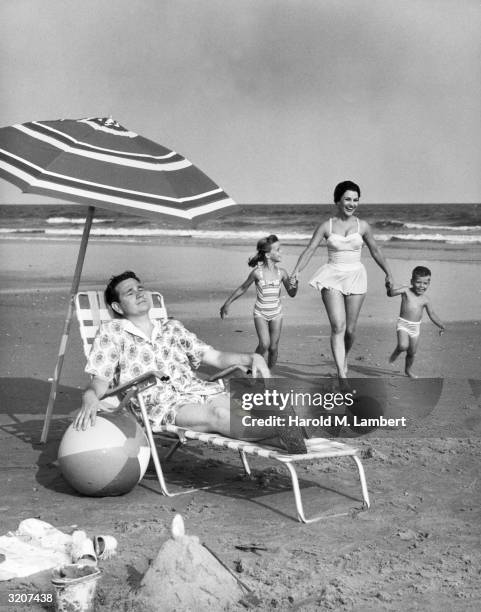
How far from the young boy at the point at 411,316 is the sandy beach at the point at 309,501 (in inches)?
9.5

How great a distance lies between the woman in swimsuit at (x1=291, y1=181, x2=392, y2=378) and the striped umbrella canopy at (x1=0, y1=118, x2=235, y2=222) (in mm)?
1802

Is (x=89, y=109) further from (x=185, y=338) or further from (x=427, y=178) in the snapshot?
(x=427, y=178)

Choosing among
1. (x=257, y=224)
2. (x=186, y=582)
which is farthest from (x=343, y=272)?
(x=257, y=224)

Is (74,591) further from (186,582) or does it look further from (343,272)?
(343,272)

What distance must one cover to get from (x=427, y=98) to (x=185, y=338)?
17.2 m

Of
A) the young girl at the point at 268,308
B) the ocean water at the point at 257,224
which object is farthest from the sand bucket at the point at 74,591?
the ocean water at the point at 257,224

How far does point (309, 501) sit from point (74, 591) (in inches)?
69.6

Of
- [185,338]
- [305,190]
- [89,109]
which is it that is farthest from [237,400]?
[305,190]

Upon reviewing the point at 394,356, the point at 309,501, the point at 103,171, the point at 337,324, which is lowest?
the point at 309,501

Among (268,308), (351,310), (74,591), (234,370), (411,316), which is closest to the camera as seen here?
(74,591)

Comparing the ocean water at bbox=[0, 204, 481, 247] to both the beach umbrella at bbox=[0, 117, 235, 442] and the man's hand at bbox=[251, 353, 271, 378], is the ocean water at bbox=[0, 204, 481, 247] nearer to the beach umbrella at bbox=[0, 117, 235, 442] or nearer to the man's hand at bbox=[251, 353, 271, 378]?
the beach umbrella at bbox=[0, 117, 235, 442]

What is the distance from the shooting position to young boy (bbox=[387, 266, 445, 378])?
320 inches

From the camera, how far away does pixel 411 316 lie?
8.27 metres

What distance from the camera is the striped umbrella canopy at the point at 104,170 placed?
5277mm
